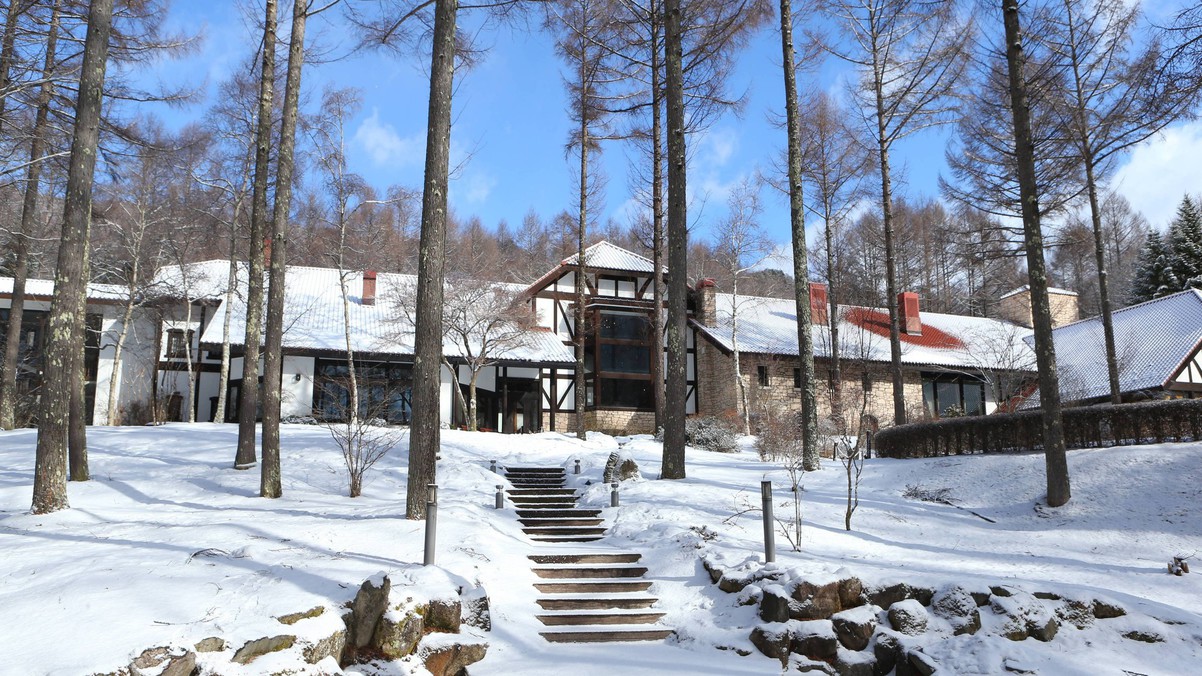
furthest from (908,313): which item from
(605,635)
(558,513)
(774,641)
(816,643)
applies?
(605,635)

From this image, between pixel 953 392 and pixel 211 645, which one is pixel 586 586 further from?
pixel 953 392

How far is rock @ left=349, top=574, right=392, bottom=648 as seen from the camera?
581 cm

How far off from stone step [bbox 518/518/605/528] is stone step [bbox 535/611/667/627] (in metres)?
3.24

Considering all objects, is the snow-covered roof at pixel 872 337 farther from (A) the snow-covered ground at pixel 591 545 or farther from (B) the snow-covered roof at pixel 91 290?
(B) the snow-covered roof at pixel 91 290

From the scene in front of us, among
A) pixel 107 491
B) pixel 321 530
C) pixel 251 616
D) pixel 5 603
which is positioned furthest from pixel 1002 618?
pixel 107 491

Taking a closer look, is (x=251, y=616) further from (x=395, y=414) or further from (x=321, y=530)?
(x=395, y=414)

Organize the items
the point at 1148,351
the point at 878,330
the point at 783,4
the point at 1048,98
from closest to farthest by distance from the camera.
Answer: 1. the point at 783,4
2. the point at 1048,98
3. the point at 1148,351
4. the point at 878,330

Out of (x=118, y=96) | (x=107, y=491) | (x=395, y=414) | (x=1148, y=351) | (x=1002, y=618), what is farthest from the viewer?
(x=395, y=414)

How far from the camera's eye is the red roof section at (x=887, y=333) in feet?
102

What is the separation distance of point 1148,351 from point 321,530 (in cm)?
2570

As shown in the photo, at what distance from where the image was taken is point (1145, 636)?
237 inches

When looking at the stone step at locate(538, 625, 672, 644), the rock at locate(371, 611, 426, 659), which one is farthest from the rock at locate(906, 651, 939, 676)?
the rock at locate(371, 611, 426, 659)

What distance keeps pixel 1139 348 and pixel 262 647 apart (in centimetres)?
2720

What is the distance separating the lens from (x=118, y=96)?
456 inches
